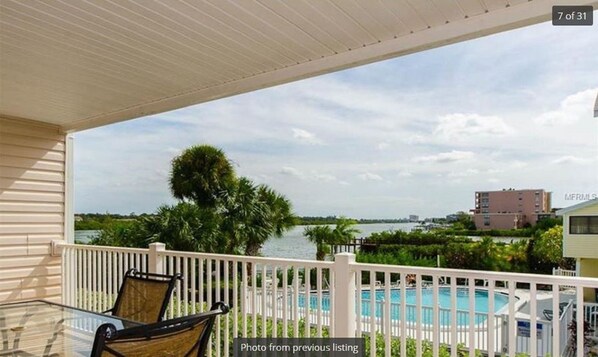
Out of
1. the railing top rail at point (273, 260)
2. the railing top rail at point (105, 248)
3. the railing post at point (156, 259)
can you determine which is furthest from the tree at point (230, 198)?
the railing top rail at point (273, 260)

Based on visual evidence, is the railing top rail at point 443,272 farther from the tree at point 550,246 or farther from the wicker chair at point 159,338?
the tree at point 550,246

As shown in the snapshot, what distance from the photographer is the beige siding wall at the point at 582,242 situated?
12.2m

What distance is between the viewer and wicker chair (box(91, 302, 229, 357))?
54.5 inches

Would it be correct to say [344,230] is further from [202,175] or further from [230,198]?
[202,175]

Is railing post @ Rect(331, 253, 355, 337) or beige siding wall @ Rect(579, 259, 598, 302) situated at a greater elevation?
railing post @ Rect(331, 253, 355, 337)

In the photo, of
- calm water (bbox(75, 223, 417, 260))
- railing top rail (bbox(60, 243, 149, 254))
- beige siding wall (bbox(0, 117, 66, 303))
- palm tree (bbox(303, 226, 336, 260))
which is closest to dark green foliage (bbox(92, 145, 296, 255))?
calm water (bbox(75, 223, 417, 260))

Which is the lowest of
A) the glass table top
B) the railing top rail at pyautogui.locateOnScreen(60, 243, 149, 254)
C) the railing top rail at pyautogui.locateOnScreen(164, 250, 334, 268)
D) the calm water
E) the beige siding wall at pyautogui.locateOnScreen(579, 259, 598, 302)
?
the beige siding wall at pyautogui.locateOnScreen(579, 259, 598, 302)

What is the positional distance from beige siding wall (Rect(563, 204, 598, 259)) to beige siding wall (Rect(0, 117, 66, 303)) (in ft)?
39.9

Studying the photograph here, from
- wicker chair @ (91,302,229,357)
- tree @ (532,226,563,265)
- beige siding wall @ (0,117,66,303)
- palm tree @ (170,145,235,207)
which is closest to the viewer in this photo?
wicker chair @ (91,302,229,357)

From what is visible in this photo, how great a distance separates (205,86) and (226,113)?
1943 cm

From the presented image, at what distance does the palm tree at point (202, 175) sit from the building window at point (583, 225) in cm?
998

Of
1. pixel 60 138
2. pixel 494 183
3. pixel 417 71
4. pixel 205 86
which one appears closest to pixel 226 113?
pixel 417 71

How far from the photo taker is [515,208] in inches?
722

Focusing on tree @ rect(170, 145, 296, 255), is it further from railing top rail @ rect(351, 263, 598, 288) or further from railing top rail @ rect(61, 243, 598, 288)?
railing top rail @ rect(351, 263, 598, 288)
